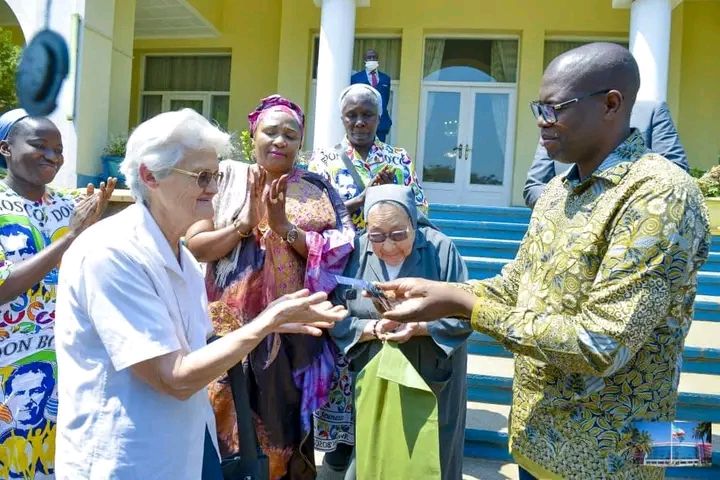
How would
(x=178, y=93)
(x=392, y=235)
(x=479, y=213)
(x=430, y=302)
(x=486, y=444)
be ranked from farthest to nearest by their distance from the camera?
(x=178, y=93) → (x=479, y=213) → (x=486, y=444) → (x=392, y=235) → (x=430, y=302)

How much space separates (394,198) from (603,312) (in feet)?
4.82

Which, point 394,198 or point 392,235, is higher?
point 394,198

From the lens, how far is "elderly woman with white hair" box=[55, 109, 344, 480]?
1.58 meters

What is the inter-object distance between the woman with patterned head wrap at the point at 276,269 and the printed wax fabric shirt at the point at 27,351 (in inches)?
26.8

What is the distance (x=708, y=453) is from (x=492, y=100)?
10233mm

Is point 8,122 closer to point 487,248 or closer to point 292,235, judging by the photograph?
point 292,235

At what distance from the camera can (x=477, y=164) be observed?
11164 millimetres

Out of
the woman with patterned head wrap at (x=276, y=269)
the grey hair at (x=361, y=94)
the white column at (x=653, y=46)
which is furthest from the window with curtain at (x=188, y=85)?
the woman with patterned head wrap at (x=276, y=269)

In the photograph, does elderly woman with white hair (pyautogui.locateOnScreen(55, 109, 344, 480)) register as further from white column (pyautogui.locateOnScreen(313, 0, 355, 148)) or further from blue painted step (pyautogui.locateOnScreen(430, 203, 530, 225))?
white column (pyautogui.locateOnScreen(313, 0, 355, 148))

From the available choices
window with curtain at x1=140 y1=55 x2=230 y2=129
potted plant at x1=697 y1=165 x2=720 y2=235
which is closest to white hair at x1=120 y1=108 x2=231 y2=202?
potted plant at x1=697 y1=165 x2=720 y2=235

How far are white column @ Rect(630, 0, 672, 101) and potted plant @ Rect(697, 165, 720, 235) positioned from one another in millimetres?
1312

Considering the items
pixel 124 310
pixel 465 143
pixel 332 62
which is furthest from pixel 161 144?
pixel 465 143

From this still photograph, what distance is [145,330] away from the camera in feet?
5.09

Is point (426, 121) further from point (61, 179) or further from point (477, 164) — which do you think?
point (61, 179)
